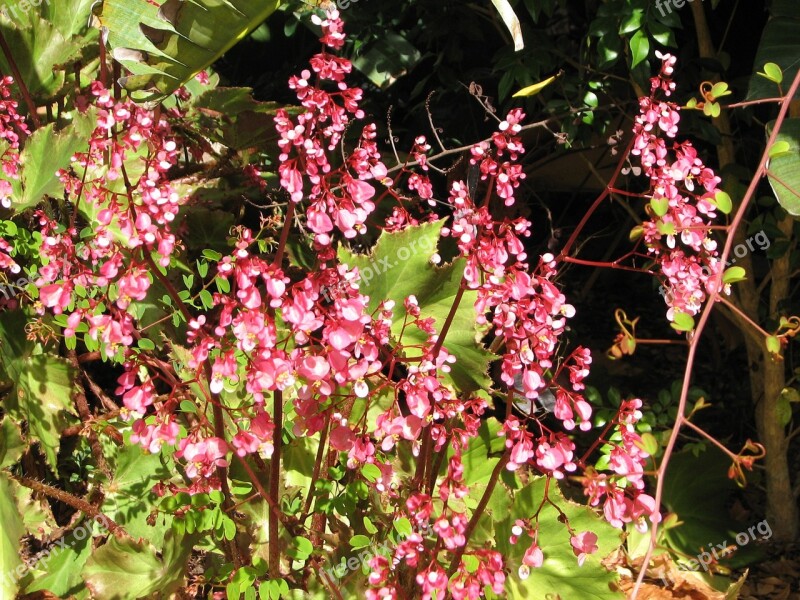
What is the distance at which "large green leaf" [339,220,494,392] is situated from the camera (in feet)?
5.76

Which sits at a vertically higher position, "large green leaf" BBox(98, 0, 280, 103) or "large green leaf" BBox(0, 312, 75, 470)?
"large green leaf" BBox(98, 0, 280, 103)

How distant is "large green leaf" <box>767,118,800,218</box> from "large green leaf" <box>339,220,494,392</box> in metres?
0.61

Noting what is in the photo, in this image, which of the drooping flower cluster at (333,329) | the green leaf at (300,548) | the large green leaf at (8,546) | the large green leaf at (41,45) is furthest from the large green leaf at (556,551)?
the large green leaf at (41,45)

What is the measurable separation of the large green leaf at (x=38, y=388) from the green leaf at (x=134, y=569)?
0.41m

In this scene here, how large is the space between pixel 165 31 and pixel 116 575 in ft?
3.22

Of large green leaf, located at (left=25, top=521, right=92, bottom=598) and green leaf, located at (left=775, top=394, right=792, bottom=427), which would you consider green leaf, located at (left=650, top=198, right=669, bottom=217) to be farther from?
large green leaf, located at (left=25, top=521, right=92, bottom=598)

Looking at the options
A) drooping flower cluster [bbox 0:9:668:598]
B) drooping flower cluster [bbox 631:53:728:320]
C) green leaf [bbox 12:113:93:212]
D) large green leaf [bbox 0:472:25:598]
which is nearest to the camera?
drooping flower cluster [bbox 0:9:668:598]

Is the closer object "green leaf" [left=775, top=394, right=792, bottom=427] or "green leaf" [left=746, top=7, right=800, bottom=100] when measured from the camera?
"green leaf" [left=746, top=7, right=800, bottom=100]

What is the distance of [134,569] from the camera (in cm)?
160

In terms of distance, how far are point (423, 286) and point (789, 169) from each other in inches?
29.6

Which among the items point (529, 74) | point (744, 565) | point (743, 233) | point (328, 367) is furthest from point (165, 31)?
point (744, 565)

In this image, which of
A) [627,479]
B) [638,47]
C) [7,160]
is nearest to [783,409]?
[638,47]

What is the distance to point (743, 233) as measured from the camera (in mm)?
2215

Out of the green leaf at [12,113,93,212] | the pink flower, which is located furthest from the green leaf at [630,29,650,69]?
the green leaf at [12,113,93,212]
